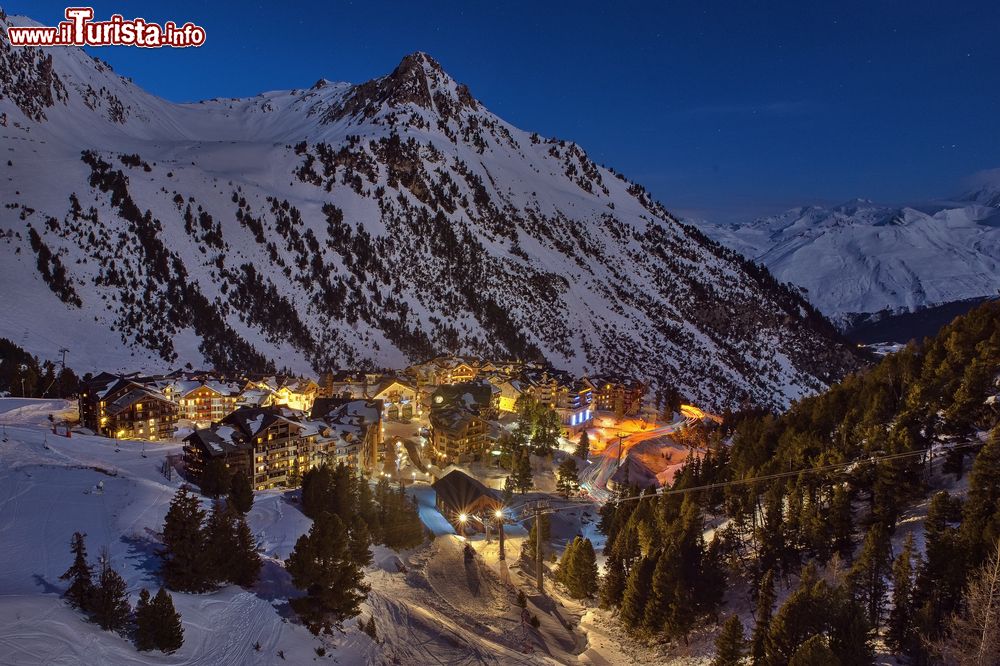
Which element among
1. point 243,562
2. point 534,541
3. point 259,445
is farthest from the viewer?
point 259,445

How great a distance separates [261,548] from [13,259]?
323 feet

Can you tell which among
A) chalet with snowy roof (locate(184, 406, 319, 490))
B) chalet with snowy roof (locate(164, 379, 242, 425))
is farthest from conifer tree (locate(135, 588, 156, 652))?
chalet with snowy roof (locate(164, 379, 242, 425))

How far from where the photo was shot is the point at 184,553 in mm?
29672

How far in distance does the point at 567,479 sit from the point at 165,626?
1820 inches

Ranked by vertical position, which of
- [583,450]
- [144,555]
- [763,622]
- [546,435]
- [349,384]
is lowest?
[763,622]

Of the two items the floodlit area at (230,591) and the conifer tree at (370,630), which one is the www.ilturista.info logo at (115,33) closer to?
the floodlit area at (230,591)

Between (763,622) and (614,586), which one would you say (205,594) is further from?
(763,622)

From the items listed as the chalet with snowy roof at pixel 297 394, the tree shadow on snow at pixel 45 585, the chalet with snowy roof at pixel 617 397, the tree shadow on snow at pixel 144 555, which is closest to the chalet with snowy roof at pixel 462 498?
the tree shadow on snow at pixel 144 555

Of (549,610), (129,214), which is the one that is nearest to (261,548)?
(549,610)

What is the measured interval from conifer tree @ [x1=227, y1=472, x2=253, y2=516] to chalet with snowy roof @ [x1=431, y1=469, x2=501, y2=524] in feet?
61.9

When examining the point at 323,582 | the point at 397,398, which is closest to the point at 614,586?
the point at 323,582

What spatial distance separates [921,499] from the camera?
3447 centimetres

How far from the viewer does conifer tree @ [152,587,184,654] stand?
81.7 ft

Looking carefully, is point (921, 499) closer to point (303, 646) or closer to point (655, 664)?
point (655, 664)
